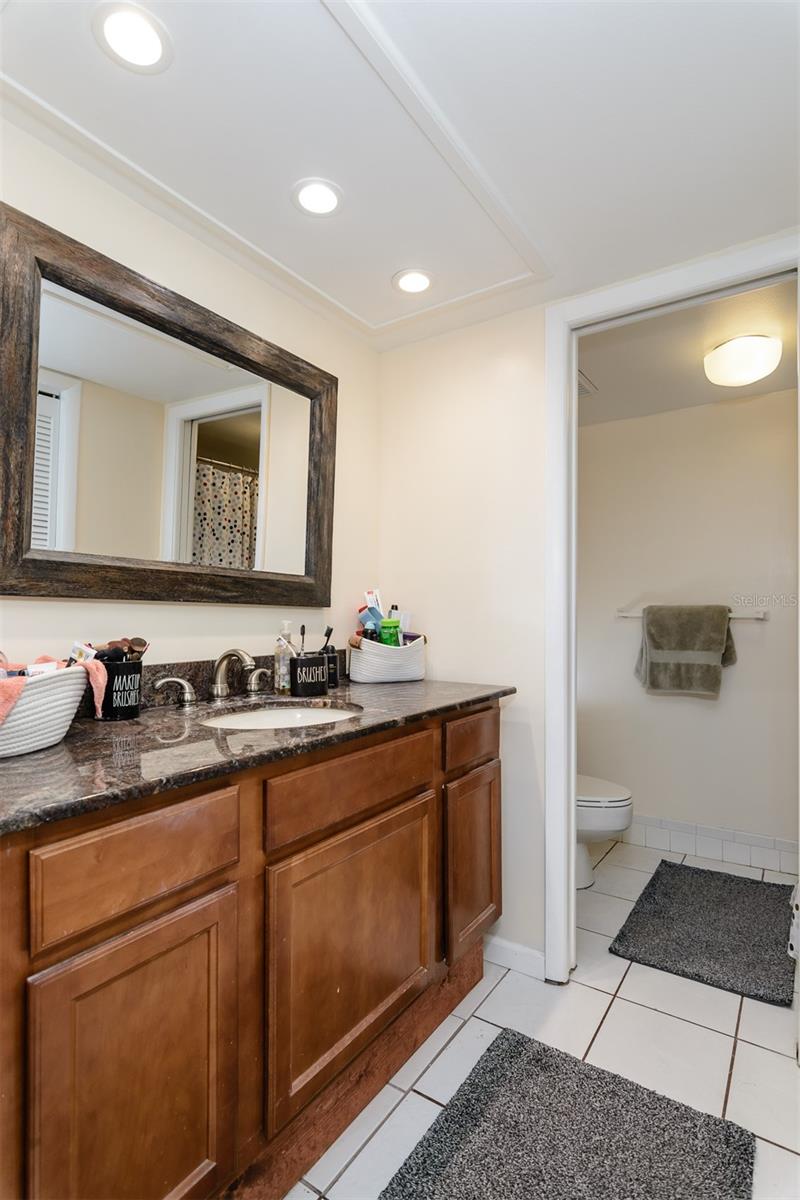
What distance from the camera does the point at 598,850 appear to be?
303cm

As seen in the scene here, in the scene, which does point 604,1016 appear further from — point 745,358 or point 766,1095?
point 745,358

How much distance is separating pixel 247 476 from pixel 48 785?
3.94 feet

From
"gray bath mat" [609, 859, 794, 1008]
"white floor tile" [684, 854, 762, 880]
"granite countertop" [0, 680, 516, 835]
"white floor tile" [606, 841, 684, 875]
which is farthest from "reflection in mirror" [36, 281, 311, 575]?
"white floor tile" [684, 854, 762, 880]

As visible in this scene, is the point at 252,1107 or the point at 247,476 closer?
the point at 252,1107

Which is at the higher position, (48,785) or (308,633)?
(308,633)

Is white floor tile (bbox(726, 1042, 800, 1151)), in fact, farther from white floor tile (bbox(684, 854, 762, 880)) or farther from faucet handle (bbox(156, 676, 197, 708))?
faucet handle (bbox(156, 676, 197, 708))

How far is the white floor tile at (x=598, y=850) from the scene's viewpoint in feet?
9.60

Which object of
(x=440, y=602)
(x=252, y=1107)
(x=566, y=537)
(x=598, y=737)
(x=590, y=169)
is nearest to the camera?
(x=252, y=1107)

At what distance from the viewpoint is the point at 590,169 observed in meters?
1.47

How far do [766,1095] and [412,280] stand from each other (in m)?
2.41

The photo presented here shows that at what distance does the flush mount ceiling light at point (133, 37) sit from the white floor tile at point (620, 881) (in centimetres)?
297

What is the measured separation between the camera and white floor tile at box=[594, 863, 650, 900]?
255 cm

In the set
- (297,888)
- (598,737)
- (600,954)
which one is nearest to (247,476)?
A: (297,888)

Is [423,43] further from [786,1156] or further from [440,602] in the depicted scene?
[786,1156]
